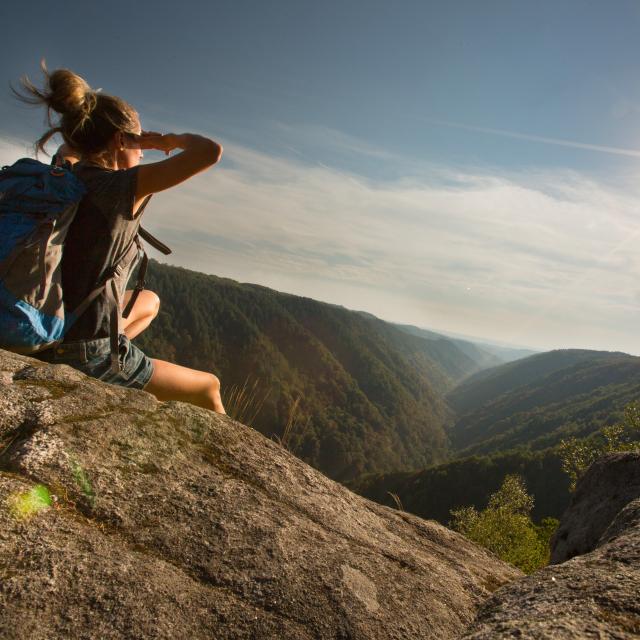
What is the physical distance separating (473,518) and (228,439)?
113ft

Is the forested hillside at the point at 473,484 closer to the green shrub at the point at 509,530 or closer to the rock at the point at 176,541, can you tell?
the green shrub at the point at 509,530

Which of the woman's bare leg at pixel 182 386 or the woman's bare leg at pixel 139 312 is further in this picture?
the woman's bare leg at pixel 139 312

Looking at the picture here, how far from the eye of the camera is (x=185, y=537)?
2.30 m

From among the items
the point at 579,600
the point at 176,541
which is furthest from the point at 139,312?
the point at 579,600

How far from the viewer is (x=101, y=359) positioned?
10.7 ft

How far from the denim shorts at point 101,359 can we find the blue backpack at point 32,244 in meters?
0.32

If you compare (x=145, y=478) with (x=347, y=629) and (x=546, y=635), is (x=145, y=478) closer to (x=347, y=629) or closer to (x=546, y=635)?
(x=347, y=629)

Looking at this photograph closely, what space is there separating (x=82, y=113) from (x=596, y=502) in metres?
5.76

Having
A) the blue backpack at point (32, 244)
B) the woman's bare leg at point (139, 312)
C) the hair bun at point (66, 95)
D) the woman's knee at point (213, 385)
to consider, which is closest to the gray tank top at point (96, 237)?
the blue backpack at point (32, 244)

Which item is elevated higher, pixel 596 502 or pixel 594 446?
pixel 596 502

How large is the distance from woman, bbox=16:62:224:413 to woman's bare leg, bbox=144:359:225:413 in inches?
11.1

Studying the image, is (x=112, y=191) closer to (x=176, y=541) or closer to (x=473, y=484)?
(x=176, y=541)

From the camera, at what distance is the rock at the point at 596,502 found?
434cm

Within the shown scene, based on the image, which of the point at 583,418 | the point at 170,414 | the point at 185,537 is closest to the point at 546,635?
the point at 185,537
